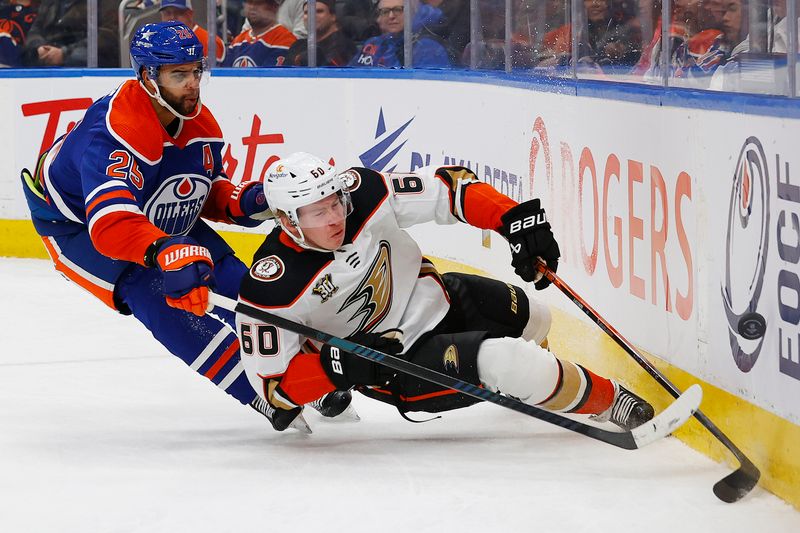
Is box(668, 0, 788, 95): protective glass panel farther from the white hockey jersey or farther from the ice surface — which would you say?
the ice surface

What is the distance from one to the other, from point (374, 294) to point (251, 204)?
80 centimetres

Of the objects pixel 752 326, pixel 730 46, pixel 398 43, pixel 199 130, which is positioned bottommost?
pixel 752 326

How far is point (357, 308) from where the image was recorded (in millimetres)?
3336

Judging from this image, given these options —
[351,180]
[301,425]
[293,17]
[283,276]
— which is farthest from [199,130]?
[293,17]

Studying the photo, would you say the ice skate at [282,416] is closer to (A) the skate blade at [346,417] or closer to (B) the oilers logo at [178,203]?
(A) the skate blade at [346,417]

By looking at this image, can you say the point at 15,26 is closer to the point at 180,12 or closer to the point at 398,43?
the point at 180,12

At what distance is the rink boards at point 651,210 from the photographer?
9.30 ft

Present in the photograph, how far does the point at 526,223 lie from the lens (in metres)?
3.21

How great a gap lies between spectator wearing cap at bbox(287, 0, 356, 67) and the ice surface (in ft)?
8.34

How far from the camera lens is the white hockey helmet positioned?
3.14 metres

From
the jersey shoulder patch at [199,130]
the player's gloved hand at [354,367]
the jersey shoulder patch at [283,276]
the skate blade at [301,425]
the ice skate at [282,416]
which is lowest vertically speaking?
the skate blade at [301,425]

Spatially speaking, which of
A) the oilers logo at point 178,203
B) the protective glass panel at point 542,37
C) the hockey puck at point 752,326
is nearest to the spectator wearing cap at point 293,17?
the protective glass panel at point 542,37

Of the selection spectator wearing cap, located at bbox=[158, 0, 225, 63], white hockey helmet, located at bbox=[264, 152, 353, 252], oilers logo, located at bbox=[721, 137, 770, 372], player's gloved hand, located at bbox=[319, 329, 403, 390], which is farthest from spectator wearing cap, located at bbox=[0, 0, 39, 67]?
oilers logo, located at bbox=[721, 137, 770, 372]

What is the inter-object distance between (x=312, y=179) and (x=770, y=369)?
118 cm
